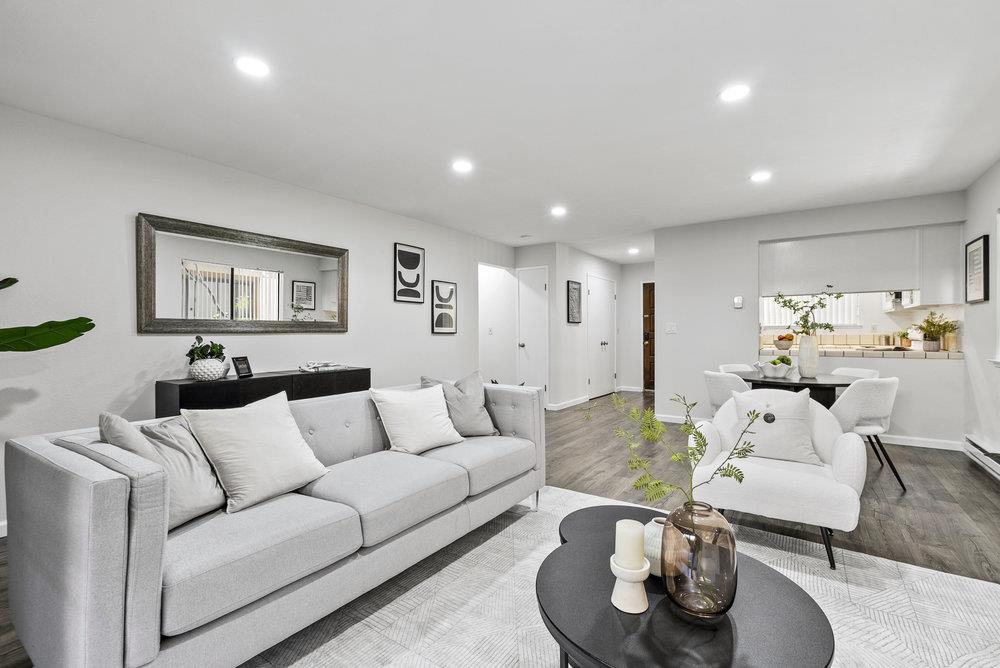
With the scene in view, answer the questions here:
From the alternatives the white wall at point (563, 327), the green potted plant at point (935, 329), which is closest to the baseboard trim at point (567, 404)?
the white wall at point (563, 327)

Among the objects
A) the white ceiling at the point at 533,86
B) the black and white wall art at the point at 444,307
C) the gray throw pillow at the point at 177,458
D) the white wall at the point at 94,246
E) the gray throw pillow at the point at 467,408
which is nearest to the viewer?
the gray throw pillow at the point at 177,458

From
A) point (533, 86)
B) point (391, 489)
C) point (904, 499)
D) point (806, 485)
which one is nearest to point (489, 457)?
point (391, 489)

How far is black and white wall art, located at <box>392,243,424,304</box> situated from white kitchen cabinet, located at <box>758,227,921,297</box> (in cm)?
385

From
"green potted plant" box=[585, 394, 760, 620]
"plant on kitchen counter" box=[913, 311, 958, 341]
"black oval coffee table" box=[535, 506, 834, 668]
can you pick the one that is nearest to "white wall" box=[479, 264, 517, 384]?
"plant on kitchen counter" box=[913, 311, 958, 341]

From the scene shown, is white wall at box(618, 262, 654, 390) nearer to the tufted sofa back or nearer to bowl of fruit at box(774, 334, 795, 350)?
bowl of fruit at box(774, 334, 795, 350)

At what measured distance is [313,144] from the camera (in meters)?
3.32

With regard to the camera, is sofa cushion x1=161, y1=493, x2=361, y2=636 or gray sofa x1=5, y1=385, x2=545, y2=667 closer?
gray sofa x1=5, y1=385, x2=545, y2=667

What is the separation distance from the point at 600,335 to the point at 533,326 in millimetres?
1697

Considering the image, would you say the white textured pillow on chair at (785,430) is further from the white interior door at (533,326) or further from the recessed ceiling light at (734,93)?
the white interior door at (533,326)

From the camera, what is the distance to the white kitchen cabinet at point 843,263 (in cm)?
472

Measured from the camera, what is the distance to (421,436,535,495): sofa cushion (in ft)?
8.14

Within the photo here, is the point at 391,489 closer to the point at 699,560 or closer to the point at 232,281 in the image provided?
the point at 699,560

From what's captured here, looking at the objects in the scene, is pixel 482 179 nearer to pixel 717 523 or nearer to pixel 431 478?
pixel 431 478

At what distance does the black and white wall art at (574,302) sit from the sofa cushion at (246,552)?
18.1 ft
